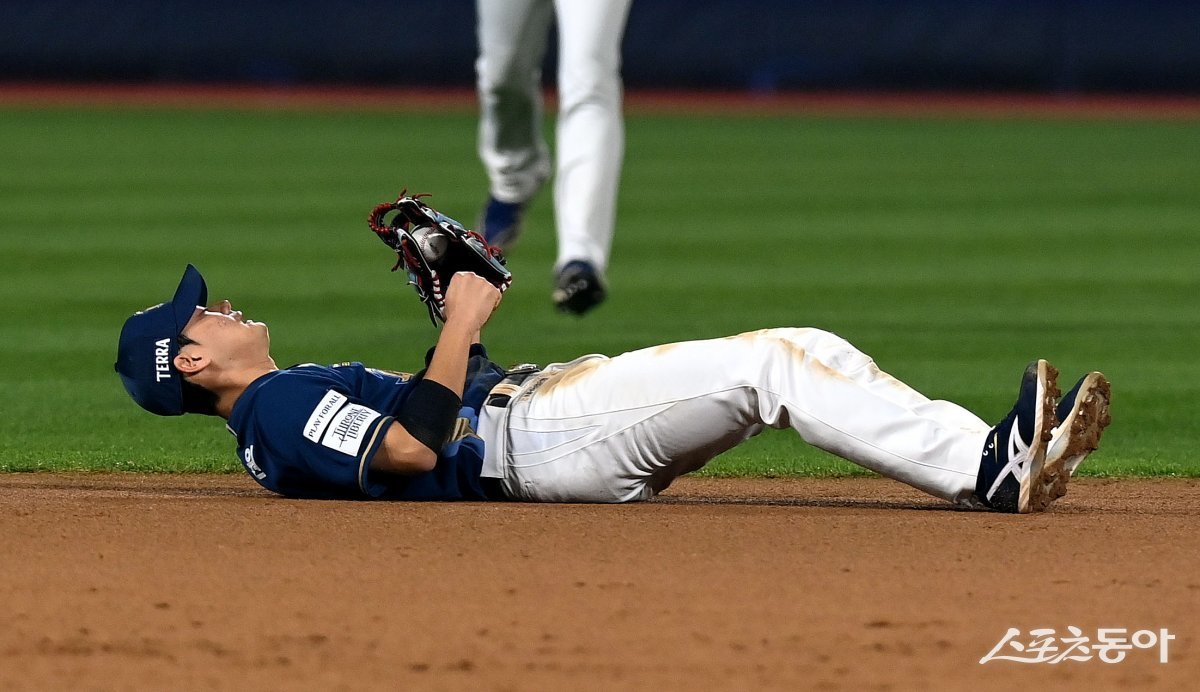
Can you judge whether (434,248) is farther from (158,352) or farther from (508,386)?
(158,352)

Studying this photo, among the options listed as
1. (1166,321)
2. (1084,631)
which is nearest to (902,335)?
(1166,321)

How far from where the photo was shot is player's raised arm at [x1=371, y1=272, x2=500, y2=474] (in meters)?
4.21

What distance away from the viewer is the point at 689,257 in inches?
450

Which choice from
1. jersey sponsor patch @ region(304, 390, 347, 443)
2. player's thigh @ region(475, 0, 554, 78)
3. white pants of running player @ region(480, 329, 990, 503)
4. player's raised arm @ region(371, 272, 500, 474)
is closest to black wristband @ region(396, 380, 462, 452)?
player's raised arm @ region(371, 272, 500, 474)

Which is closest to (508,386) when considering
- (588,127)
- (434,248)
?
(434,248)

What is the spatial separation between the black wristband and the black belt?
1.04 ft

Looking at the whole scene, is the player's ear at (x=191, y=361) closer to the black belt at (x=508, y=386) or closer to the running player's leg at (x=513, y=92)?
the black belt at (x=508, y=386)

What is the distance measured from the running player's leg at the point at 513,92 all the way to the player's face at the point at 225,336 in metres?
2.77

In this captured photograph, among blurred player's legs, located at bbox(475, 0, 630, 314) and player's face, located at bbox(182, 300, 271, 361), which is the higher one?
blurred player's legs, located at bbox(475, 0, 630, 314)

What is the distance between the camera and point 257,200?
46.1 ft

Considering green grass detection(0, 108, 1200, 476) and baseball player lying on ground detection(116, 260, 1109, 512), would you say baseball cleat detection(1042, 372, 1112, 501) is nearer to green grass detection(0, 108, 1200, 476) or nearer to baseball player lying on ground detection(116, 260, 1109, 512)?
baseball player lying on ground detection(116, 260, 1109, 512)

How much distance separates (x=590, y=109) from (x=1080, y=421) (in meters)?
2.56

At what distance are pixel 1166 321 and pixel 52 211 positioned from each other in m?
7.60

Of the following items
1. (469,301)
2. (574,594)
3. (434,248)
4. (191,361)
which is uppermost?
(434,248)
